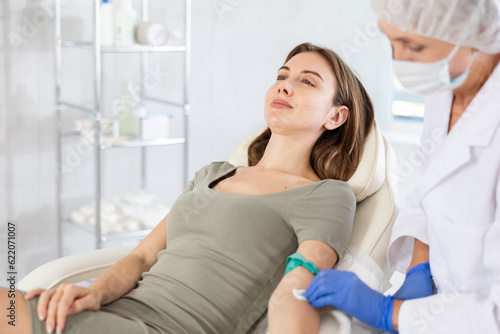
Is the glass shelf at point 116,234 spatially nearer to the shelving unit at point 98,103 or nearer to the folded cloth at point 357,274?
the shelving unit at point 98,103

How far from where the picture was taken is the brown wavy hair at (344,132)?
1.59 meters

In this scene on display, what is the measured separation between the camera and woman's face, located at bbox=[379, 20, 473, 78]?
0.91 m

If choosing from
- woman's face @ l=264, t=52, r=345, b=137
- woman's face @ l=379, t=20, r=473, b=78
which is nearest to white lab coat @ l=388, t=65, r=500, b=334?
woman's face @ l=379, t=20, r=473, b=78

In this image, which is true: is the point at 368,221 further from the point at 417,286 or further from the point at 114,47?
the point at 114,47

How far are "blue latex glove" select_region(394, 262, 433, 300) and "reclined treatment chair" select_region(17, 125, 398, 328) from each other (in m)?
0.17

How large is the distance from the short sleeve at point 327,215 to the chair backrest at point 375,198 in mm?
75

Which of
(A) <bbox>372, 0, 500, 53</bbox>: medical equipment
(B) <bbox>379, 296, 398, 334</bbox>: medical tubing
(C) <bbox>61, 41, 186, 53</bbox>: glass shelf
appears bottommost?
(B) <bbox>379, 296, 398, 334</bbox>: medical tubing

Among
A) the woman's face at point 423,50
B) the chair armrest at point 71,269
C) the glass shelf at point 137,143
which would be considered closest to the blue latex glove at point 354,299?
the woman's face at point 423,50

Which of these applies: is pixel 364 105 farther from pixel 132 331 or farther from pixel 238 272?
pixel 132 331

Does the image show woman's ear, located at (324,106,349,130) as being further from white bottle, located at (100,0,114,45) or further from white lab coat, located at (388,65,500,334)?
white bottle, located at (100,0,114,45)

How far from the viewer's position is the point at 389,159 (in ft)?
5.21

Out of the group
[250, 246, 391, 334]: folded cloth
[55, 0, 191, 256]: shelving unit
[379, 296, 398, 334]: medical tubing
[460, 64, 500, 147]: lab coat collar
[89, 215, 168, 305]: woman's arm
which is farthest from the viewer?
[55, 0, 191, 256]: shelving unit

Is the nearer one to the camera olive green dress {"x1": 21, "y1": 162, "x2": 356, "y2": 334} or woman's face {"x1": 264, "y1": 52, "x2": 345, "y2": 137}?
olive green dress {"x1": 21, "y1": 162, "x2": 356, "y2": 334}

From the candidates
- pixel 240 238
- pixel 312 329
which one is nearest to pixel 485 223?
pixel 312 329
